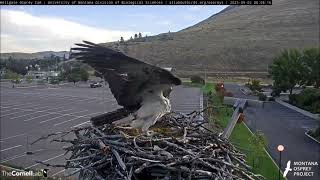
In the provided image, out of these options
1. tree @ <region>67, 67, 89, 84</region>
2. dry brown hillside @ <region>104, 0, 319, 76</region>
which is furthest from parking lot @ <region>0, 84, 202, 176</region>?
tree @ <region>67, 67, 89, 84</region>

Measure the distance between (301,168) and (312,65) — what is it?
18.7 meters

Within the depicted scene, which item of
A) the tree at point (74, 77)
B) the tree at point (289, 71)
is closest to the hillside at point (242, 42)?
the tree at point (74, 77)

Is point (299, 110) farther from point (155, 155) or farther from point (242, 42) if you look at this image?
point (242, 42)

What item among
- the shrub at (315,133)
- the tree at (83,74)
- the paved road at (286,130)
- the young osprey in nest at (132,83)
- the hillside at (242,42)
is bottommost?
the paved road at (286,130)

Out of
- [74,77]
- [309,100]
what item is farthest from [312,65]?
[74,77]

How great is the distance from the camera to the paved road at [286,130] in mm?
16569

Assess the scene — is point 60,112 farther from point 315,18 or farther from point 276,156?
point 315,18

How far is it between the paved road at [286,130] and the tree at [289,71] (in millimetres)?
1545

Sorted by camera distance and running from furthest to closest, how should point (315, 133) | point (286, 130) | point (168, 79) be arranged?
point (286, 130), point (315, 133), point (168, 79)

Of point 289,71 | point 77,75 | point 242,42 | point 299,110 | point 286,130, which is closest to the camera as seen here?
point 286,130

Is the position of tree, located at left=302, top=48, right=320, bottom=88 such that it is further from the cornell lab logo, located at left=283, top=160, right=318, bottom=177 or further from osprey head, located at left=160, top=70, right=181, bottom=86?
osprey head, located at left=160, top=70, right=181, bottom=86

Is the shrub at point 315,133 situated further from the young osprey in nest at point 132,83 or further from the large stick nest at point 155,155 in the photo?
the young osprey in nest at point 132,83

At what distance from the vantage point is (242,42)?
80.1m

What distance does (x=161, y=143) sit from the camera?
6.79 meters
